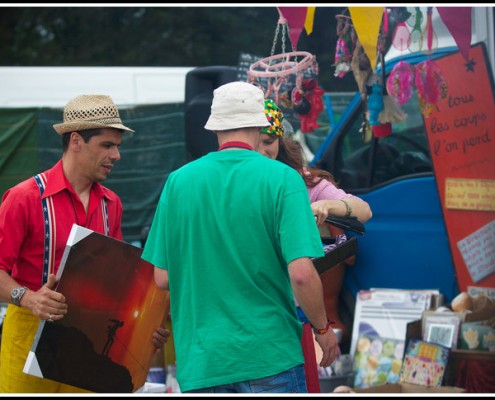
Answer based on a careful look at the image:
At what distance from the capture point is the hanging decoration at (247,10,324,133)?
4.91 metres

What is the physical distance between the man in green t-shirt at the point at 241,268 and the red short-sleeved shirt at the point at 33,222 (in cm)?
75

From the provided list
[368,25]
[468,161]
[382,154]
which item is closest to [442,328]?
[468,161]

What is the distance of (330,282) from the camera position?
19.5 ft

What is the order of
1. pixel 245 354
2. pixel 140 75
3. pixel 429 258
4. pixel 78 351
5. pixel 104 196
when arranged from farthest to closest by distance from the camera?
pixel 140 75 → pixel 429 258 → pixel 104 196 → pixel 78 351 → pixel 245 354

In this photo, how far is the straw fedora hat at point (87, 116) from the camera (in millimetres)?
3551

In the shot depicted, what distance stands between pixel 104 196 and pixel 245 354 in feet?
3.96

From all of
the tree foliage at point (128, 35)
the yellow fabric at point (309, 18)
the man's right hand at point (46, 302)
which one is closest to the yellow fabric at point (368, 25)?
the yellow fabric at point (309, 18)

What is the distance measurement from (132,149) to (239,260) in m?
7.00

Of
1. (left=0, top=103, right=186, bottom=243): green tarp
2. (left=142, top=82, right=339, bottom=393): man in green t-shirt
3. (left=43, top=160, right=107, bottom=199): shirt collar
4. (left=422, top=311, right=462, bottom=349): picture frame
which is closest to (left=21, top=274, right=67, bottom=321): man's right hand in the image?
(left=43, top=160, right=107, bottom=199): shirt collar

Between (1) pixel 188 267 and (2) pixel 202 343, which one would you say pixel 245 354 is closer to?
(2) pixel 202 343

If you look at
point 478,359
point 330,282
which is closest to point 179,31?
point 330,282

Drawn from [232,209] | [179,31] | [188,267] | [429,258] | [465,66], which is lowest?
[429,258]

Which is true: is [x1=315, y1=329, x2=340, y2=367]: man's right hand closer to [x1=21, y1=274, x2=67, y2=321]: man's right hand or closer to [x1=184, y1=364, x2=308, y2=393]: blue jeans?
[x1=184, y1=364, x2=308, y2=393]: blue jeans

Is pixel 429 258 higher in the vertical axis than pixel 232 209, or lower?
lower
